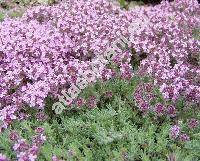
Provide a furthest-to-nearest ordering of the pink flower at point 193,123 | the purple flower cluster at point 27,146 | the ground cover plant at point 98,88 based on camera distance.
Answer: the pink flower at point 193,123 < the ground cover plant at point 98,88 < the purple flower cluster at point 27,146

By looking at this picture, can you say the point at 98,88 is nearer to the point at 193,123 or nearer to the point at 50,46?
the point at 50,46

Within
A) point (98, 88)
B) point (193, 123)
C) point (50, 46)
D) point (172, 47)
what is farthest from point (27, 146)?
point (172, 47)

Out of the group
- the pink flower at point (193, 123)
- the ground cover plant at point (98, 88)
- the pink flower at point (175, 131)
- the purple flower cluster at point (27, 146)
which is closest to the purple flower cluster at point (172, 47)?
the ground cover plant at point (98, 88)

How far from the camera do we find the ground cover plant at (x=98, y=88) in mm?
3848

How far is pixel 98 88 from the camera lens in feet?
15.2

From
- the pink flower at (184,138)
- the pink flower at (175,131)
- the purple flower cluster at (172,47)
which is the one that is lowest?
the pink flower at (184,138)

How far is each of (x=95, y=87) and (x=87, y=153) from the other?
3.48 feet

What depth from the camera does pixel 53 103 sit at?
177 inches

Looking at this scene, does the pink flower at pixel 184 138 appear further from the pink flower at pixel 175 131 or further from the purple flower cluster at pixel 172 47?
the purple flower cluster at pixel 172 47

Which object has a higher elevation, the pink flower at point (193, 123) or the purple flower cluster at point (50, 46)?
the purple flower cluster at point (50, 46)

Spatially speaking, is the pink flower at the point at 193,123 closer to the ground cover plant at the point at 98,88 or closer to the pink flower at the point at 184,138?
the ground cover plant at the point at 98,88

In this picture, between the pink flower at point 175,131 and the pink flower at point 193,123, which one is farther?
the pink flower at point 193,123

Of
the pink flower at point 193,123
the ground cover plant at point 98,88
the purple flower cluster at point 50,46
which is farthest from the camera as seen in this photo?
the purple flower cluster at point 50,46

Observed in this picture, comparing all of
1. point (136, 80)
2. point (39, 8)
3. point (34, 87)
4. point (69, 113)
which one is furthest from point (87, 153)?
point (39, 8)
